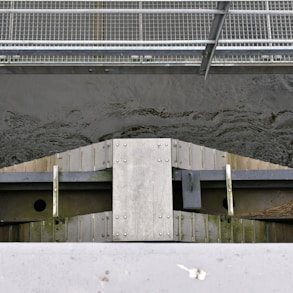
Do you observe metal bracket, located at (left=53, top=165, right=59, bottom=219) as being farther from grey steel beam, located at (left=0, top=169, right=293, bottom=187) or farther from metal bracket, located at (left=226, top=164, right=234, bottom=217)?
metal bracket, located at (left=226, top=164, right=234, bottom=217)

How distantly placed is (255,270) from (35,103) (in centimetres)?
571

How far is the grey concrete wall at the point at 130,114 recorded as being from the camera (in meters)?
7.18

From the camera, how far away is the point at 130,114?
23.9 feet

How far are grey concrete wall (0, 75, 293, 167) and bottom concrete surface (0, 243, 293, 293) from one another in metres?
→ 5.06

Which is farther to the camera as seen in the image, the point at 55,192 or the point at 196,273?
the point at 55,192

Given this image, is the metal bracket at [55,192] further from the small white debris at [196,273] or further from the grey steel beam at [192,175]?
the small white debris at [196,273]

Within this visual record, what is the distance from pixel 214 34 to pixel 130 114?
10.9 ft

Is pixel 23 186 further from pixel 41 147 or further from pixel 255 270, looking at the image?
pixel 255 270

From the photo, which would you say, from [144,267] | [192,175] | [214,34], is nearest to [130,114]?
[192,175]

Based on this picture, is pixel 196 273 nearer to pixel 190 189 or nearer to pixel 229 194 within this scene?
pixel 190 189

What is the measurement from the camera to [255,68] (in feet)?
17.4

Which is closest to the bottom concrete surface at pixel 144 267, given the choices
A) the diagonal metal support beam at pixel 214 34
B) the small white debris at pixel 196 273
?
the small white debris at pixel 196 273

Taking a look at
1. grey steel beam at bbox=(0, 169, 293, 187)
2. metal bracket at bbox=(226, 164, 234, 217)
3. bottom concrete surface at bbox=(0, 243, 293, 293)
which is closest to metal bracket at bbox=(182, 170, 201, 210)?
grey steel beam at bbox=(0, 169, 293, 187)

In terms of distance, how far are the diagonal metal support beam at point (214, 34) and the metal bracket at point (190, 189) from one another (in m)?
1.05
